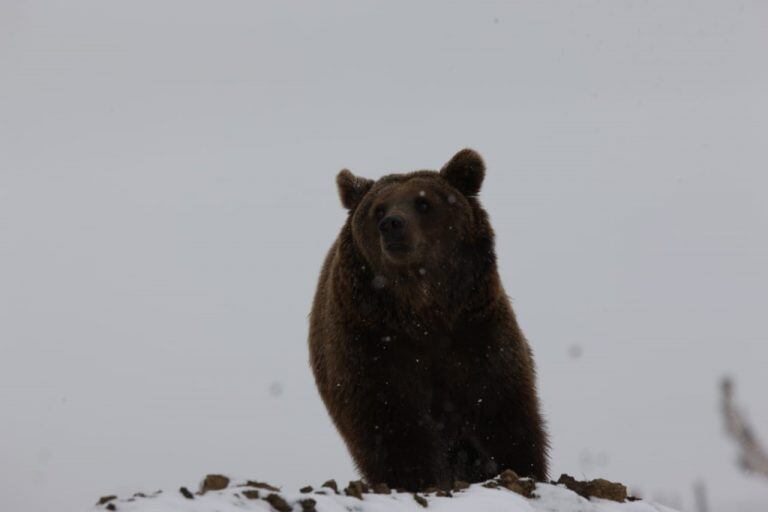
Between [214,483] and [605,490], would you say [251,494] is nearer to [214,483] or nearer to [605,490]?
[214,483]

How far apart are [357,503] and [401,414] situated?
2.19 m

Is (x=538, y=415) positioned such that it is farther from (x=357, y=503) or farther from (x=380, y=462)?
(x=357, y=503)

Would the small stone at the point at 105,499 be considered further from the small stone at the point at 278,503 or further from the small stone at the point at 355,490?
the small stone at the point at 355,490

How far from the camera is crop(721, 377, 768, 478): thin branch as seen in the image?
204 cm

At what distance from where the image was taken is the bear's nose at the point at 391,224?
625cm

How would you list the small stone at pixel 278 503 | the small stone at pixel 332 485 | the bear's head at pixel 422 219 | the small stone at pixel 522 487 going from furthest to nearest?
the bear's head at pixel 422 219 < the small stone at pixel 522 487 < the small stone at pixel 332 485 < the small stone at pixel 278 503

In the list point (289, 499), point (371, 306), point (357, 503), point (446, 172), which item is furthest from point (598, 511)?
point (446, 172)

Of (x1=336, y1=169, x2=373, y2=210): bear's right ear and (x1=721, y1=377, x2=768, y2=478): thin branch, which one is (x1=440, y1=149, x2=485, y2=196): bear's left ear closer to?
(x1=336, y1=169, x2=373, y2=210): bear's right ear

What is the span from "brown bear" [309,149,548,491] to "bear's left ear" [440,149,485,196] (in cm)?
34

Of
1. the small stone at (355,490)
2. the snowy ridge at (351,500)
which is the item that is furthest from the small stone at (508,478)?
the small stone at (355,490)

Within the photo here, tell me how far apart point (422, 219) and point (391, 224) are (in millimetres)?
481

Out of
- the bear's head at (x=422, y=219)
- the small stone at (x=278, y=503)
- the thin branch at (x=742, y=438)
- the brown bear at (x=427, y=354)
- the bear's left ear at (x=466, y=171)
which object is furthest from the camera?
the bear's left ear at (x=466, y=171)

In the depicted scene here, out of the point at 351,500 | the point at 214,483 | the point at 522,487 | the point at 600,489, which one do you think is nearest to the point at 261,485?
the point at 214,483

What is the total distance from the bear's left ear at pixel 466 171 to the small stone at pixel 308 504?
387 cm
